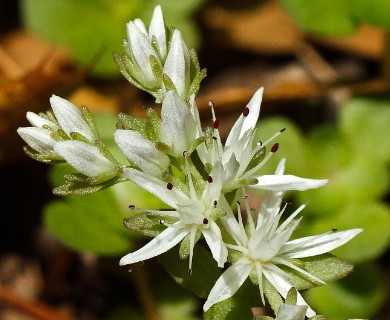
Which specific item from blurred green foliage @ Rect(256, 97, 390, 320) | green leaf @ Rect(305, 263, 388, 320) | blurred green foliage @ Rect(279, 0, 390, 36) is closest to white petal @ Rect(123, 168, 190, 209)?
blurred green foliage @ Rect(256, 97, 390, 320)

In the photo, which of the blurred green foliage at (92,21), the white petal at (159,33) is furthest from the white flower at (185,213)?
the blurred green foliage at (92,21)

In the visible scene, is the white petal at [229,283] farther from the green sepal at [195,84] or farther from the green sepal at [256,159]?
the green sepal at [195,84]

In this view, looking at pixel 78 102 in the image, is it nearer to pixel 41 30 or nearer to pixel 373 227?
pixel 41 30

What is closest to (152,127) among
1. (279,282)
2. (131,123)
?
(131,123)

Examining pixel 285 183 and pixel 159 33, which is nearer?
pixel 285 183

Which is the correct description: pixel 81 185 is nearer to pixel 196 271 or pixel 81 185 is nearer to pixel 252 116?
pixel 196 271

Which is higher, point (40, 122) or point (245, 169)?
point (40, 122)

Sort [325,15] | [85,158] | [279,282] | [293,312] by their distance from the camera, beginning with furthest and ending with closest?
[325,15], [279,282], [85,158], [293,312]
